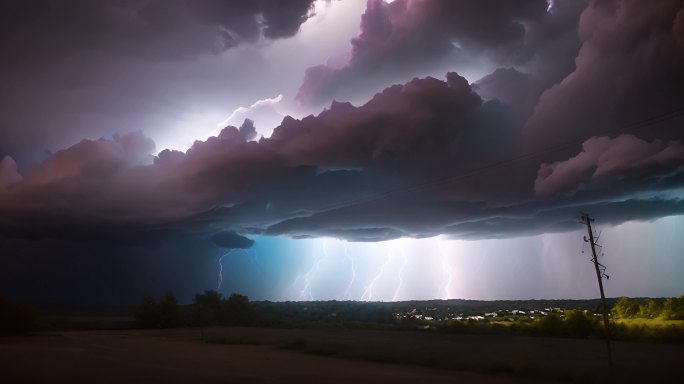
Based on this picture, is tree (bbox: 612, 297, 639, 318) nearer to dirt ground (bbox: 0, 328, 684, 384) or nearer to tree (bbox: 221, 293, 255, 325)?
dirt ground (bbox: 0, 328, 684, 384)

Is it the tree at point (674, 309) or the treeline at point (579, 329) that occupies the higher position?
the tree at point (674, 309)

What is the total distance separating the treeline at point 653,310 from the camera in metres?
79.8

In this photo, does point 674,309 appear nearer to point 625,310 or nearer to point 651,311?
point 651,311

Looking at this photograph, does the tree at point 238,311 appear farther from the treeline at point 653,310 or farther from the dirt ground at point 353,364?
the treeline at point 653,310

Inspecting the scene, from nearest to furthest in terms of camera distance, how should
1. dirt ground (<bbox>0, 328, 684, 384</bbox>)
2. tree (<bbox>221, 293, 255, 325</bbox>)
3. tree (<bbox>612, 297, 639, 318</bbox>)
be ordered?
dirt ground (<bbox>0, 328, 684, 384</bbox>), tree (<bbox>612, 297, 639, 318</bbox>), tree (<bbox>221, 293, 255, 325</bbox>)

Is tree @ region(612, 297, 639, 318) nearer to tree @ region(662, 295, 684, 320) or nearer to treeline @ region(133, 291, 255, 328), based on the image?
tree @ region(662, 295, 684, 320)

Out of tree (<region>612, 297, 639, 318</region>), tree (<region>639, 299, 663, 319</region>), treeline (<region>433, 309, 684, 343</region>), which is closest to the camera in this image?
treeline (<region>433, 309, 684, 343</region>)

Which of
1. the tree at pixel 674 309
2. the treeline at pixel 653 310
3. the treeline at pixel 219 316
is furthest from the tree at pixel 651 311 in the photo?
the treeline at pixel 219 316

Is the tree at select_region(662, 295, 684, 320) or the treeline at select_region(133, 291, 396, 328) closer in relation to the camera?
the tree at select_region(662, 295, 684, 320)

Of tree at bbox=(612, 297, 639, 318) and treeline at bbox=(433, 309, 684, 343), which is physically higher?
tree at bbox=(612, 297, 639, 318)

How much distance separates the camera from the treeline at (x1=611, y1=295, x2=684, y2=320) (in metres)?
79.8

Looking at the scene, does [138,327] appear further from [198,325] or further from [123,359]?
[123,359]

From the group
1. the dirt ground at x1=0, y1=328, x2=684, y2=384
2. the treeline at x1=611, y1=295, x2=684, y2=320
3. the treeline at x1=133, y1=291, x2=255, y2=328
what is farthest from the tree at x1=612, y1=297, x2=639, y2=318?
the treeline at x1=133, y1=291, x2=255, y2=328

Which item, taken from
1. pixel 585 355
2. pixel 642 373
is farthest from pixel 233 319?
pixel 642 373
